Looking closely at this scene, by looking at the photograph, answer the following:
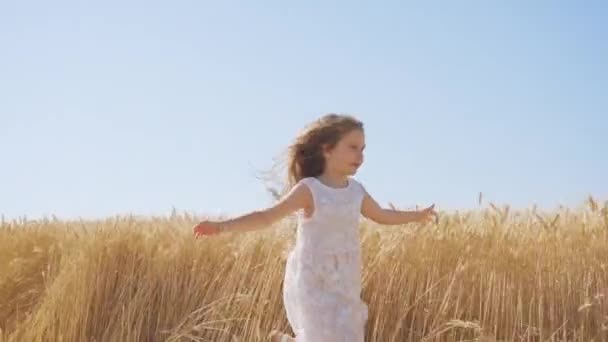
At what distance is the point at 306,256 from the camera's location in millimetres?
3117

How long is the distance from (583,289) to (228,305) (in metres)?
1.66

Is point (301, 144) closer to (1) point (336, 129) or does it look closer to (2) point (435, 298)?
(1) point (336, 129)

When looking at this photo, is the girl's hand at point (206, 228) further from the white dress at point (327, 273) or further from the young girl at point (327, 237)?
the white dress at point (327, 273)

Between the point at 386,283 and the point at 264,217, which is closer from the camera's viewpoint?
the point at 264,217

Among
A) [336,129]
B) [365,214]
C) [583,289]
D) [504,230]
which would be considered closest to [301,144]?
[336,129]

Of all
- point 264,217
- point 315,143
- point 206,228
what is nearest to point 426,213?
point 315,143

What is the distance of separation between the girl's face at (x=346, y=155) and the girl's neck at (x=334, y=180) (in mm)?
20

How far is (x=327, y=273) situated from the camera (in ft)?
10.2

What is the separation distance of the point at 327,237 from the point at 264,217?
26 centimetres

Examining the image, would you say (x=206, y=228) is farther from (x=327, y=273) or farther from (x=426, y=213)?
(x=426, y=213)

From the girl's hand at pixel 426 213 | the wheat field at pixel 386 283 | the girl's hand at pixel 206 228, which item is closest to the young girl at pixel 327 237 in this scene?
the girl's hand at pixel 206 228

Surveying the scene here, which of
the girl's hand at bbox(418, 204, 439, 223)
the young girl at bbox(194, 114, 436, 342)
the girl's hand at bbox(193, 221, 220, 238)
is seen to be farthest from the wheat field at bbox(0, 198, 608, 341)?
the girl's hand at bbox(193, 221, 220, 238)

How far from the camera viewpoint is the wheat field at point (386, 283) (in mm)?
3777

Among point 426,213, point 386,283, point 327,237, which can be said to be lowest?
point 386,283
